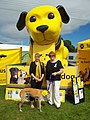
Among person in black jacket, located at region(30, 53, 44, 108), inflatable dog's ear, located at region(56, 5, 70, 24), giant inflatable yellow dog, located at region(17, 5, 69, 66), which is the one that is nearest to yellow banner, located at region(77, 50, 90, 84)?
inflatable dog's ear, located at region(56, 5, 70, 24)

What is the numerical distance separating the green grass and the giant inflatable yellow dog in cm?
170

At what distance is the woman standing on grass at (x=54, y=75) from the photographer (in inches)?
225

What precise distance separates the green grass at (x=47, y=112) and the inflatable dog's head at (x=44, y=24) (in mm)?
2022

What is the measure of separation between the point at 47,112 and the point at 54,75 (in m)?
0.93

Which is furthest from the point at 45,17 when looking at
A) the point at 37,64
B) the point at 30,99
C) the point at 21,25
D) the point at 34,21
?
the point at 30,99

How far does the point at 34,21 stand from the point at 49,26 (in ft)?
1.80

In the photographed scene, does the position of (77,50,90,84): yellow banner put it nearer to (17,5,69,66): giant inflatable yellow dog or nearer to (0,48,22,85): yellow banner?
(0,48,22,85): yellow banner

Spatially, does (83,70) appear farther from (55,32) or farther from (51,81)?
(51,81)

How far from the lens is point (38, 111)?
5.56 m

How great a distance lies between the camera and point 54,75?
5.71 metres

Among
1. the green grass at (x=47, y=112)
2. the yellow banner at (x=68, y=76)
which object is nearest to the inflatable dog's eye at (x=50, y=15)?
the yellow banner at (x=68, y=76)

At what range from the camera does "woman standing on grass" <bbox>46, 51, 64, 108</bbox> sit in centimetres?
572

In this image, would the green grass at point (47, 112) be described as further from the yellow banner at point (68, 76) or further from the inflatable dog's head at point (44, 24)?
the inflatable dog's head at point (44, 24)

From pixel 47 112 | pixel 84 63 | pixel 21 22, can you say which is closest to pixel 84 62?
pixel 84 63
